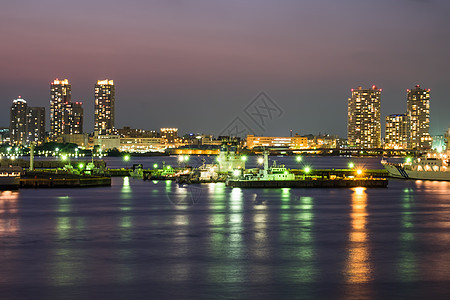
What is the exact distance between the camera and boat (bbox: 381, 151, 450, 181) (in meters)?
83.8

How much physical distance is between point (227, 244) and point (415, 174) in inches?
2499

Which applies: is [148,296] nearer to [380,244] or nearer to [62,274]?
[62,274]

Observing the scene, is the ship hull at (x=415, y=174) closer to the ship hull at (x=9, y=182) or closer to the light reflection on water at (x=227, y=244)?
the light reflection on water at (x=227, y=244)

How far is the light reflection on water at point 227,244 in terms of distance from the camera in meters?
21.1

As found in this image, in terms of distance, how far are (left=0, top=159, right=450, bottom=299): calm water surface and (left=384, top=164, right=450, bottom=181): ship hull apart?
3623cm

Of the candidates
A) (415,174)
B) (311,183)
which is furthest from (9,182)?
(415,174)

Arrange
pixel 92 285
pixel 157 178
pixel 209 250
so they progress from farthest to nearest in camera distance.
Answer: pixel 157 178, pixel 209 250, pixel 92 285

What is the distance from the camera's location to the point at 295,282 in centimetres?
2098

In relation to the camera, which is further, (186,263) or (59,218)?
(59,218)

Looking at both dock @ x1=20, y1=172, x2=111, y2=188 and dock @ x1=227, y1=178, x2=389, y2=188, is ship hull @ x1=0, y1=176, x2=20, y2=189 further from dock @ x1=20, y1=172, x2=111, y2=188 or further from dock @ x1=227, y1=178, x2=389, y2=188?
dock @ x1=227, y1=178, x2=389, y2=188

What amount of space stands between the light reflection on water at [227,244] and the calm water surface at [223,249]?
6 centimetres

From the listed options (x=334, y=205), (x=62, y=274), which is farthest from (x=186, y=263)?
(x=334, y=205)

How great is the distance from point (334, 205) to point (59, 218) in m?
20.2

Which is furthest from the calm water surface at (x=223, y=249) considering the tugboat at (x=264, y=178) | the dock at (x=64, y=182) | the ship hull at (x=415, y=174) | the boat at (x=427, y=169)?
the boat at (x=427, y=169)
